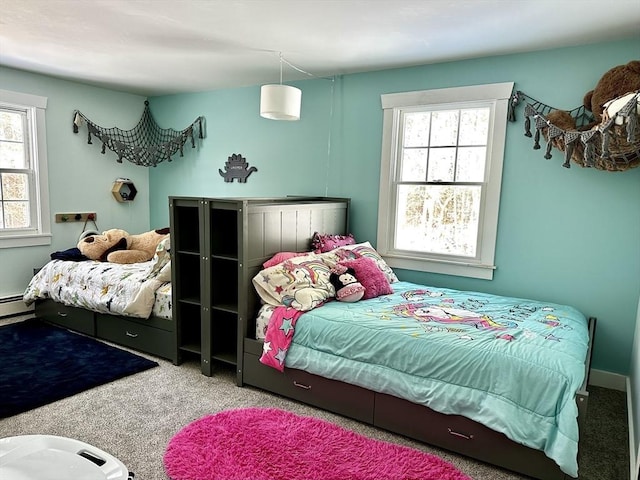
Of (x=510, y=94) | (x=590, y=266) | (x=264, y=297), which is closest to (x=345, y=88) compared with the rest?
(x=510, y=94)

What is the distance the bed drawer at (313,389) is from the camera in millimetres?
2461

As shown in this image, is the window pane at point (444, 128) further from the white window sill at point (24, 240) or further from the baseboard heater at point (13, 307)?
the baseboard heater at point (13, 307)

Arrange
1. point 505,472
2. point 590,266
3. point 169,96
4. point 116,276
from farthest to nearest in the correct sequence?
point 169,96 → point 116,276 → point 590,266 → point 505,472

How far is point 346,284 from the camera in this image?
2.95m

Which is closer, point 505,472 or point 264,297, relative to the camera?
point 505,472

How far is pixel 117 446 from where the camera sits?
219 centimetres

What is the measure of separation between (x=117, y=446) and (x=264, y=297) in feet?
3.86

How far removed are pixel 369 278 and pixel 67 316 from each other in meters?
2.89

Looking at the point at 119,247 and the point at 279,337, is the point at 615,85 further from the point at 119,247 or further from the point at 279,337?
the point at 119,247

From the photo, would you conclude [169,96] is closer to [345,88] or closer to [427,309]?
[345,88]

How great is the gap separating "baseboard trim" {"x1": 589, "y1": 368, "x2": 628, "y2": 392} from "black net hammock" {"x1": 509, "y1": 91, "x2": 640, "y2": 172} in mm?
1462

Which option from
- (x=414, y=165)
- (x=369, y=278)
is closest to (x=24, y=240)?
(x=369, y=278)

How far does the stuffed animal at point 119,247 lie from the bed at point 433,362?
190 cm

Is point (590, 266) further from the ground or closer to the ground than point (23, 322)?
further from the ground
